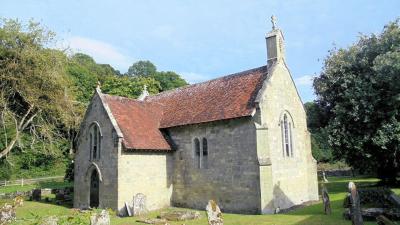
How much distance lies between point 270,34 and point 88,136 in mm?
15658

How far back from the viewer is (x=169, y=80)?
8562 centimetres

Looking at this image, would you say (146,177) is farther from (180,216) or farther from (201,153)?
(180,216)

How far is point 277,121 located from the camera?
24625 mm

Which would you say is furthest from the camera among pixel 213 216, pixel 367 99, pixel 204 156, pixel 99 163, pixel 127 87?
pixel 127 87

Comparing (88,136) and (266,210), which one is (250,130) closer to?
Answer: (266,210)

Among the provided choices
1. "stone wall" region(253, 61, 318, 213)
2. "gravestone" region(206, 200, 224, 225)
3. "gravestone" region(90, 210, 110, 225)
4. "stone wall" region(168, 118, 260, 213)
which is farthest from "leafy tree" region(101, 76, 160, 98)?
"gravestone" region(206, 200, 224, 225)

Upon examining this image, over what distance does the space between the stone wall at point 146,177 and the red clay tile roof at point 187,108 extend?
2.81 feet

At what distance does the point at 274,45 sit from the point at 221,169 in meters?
9.68

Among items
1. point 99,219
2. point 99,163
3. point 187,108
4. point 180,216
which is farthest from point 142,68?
point 99,219

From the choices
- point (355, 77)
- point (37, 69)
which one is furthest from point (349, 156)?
point (37, 69)

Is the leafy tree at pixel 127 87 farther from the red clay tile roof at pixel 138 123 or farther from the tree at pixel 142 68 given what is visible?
the red clay tile roof at pixel 138 123

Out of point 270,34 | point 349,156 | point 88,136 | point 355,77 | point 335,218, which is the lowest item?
point 335,218

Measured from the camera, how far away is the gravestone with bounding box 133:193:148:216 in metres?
23.0

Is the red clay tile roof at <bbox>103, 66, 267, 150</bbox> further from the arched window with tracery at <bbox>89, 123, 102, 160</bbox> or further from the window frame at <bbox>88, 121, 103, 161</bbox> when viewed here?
the arched window with tracery at <bbox>89, 123, 102, 160</bbox>
